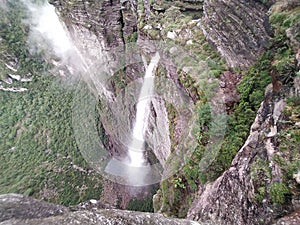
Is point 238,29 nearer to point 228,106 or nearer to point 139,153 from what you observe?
point 228,106

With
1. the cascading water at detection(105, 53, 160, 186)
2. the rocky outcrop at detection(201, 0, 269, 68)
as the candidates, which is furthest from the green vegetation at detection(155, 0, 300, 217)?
the cascading water at detection(105, 53, 160, 186)

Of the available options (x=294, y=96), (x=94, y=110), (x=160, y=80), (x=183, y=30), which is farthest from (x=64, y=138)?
(x=294, y=96)

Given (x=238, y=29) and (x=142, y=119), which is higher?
(x=238, y=29)

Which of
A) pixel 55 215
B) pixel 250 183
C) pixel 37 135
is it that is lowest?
pixel 55 215

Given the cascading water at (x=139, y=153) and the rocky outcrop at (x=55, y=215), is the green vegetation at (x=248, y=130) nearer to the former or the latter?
the rocky outcrop at (x=55, y=215)

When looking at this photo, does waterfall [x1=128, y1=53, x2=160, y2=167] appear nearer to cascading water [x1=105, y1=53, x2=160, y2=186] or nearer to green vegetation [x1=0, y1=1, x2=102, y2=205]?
cascading water [x1=105, y1=53, x2=160, y2=186]

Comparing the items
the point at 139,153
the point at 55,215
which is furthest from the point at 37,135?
the point at 55,215
